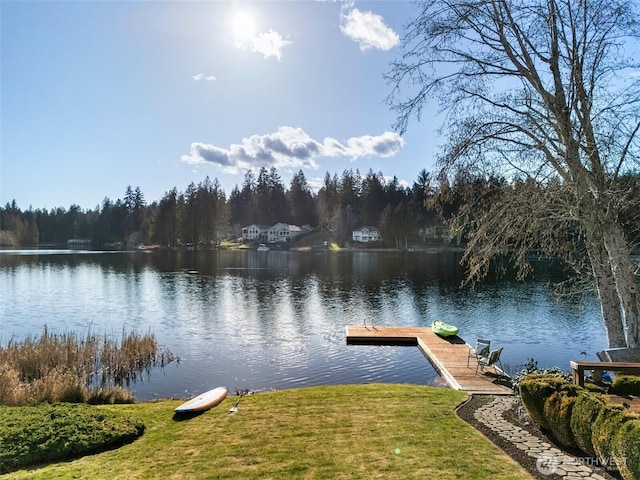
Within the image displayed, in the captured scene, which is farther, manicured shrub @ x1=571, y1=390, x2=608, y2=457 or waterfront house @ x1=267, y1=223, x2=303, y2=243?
waterfront house @ x1=267, y1=223, x2=303, y2=243

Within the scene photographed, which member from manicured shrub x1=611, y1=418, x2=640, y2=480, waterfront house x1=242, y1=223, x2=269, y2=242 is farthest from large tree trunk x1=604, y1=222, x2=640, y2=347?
waterfront house x1=242, y1=223, x2=269, y2=242

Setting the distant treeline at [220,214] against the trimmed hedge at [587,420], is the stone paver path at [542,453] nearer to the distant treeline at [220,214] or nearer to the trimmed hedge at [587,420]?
the trimmed hedge at [587,420]

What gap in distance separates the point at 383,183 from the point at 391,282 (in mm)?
66394

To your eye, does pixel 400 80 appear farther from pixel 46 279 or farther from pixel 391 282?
pixel 46 279

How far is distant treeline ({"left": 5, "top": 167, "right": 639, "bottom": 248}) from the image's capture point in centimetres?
9338

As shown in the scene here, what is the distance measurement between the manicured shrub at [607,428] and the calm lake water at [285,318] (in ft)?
29.8

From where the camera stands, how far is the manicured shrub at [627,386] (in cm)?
723

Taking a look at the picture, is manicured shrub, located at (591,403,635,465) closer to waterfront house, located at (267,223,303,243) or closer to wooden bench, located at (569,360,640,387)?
wooden bench, located at (569,360,640,387)

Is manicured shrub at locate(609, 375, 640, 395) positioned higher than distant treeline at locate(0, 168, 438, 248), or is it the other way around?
distant treeline at locate(0, 168, 438, 248)

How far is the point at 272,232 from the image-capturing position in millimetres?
108312

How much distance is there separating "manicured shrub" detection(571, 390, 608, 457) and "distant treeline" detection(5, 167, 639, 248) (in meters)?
70.2

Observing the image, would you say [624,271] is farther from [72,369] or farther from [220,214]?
[220,214]

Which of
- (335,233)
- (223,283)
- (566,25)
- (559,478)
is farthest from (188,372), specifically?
(335,233)

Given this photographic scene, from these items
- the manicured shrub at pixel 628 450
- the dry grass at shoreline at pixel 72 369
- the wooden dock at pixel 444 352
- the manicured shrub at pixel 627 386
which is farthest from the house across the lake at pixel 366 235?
the manicured shrub at pixel 628 450
